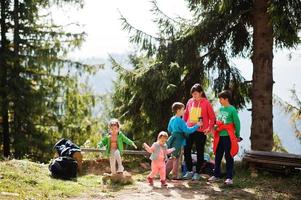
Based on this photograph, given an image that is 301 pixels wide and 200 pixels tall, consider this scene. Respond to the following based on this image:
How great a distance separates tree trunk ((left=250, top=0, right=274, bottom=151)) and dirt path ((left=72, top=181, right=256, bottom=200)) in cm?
341

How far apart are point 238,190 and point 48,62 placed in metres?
13.4

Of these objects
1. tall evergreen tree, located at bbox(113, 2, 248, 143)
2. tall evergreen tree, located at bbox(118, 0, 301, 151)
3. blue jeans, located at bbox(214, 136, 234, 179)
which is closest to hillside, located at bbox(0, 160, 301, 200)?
blue jeans, located at bbox(214, 136, 234, 179)

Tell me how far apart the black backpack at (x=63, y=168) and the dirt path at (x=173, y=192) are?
1.25m

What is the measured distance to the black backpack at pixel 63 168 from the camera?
9891mm

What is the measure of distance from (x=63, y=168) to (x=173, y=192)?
2.80m

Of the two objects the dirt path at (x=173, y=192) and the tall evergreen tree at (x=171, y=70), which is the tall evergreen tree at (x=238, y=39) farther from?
the dirt path at (x=173, y=192)

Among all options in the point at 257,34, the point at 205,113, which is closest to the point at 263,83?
the point at 257,34

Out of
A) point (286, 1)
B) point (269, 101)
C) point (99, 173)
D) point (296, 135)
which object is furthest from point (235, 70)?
point (296, 135)

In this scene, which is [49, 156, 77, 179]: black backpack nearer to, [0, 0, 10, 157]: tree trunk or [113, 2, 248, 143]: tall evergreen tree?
[113, 2, 248, 143]: tall evergreen tree

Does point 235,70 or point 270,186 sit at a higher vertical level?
point 235,70

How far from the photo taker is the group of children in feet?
30.5

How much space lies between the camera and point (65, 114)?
73.0 ft

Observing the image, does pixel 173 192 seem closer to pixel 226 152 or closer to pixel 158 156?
pixel 158 156

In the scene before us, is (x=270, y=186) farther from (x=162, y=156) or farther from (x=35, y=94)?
(x=35, y=94)
